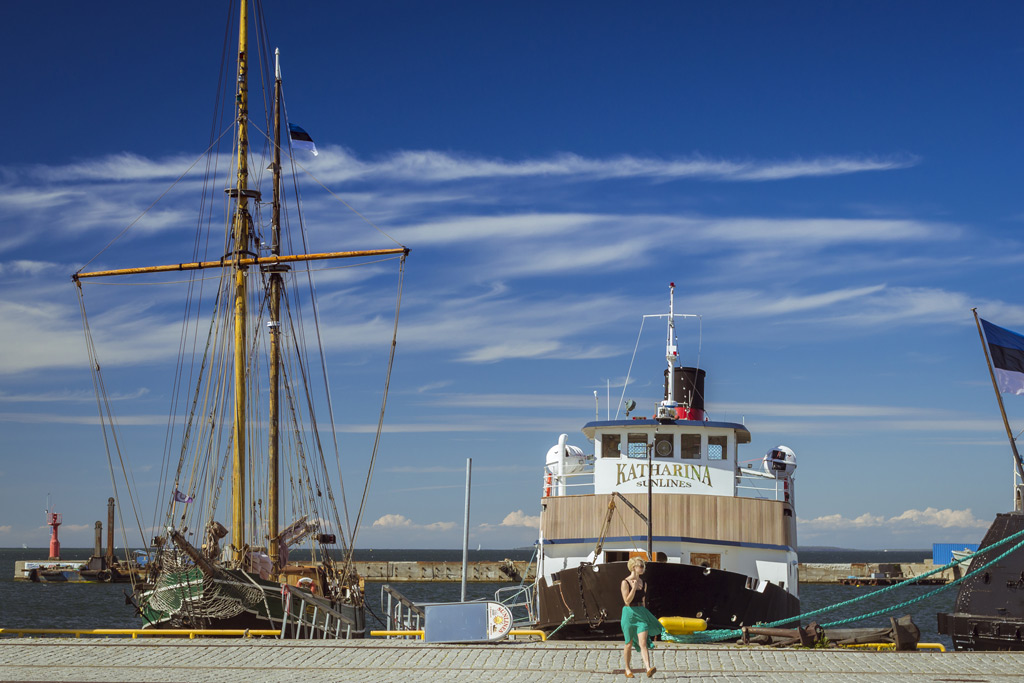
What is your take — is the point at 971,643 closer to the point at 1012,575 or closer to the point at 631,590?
the point at 1012,575

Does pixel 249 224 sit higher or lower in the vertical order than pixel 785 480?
higher

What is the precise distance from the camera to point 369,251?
34.5 m

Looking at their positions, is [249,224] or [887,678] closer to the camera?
[887,678]

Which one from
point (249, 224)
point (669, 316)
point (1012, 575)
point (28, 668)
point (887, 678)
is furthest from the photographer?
point (249, 224)

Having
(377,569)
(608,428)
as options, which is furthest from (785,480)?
(377,569)

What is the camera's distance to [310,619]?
100ft

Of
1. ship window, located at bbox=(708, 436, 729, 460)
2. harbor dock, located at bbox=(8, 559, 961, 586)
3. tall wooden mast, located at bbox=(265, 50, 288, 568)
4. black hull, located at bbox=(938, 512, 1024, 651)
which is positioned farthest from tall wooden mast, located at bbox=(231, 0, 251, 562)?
harbor dock, located at bbox=(8, 559, 961, 586)

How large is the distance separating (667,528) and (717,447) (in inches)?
164

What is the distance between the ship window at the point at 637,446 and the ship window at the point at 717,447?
68.2 inches

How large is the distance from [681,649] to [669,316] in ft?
48.8

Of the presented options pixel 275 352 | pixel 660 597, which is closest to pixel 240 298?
pixel 275 352

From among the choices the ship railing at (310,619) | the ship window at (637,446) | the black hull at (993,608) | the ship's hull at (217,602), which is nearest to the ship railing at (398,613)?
the ship railing at (310,619)

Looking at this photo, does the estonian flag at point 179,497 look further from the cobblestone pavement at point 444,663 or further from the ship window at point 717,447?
the ship window at point 717,447

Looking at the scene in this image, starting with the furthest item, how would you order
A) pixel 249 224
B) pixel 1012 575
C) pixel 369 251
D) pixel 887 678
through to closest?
pixel 249 224
pixel 369 251
pixel 1012 575
pixel 887 678
